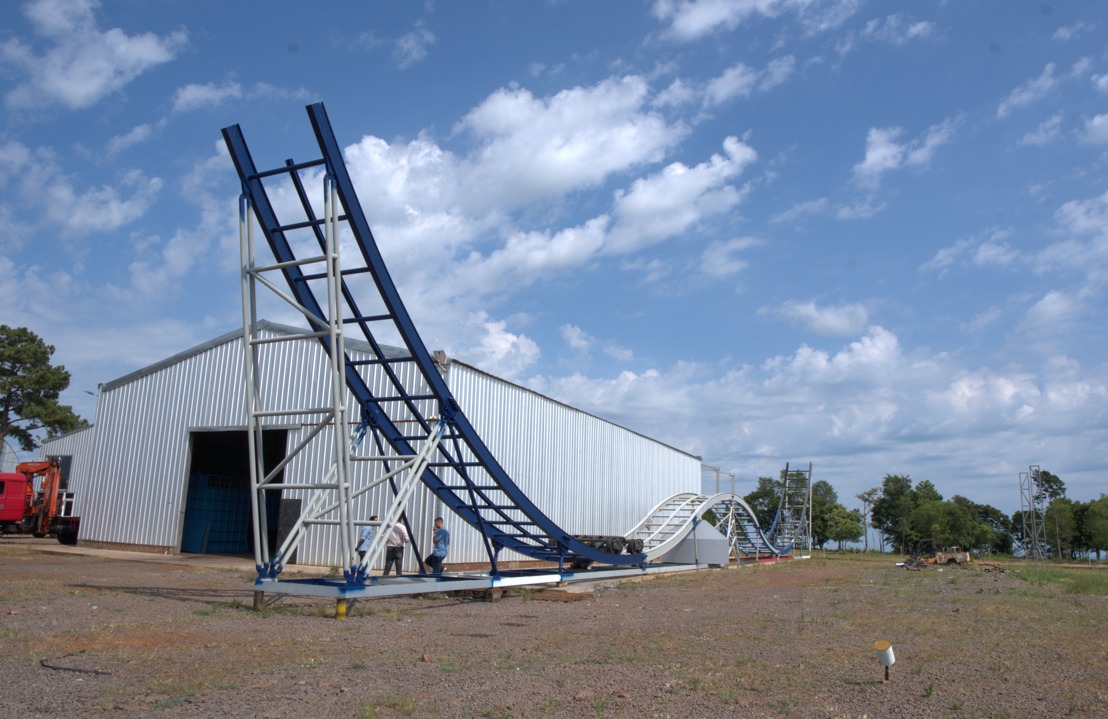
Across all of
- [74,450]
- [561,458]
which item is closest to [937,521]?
[561,458]

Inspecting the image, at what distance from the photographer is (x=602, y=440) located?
3030 cm

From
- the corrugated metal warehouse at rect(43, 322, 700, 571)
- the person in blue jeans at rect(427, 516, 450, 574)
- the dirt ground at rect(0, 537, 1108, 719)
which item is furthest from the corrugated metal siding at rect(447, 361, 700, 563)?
the dirt ground at rect(0, 537, 1108, 719)

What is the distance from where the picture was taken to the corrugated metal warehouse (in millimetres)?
22441

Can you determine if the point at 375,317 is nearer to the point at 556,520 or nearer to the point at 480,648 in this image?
the point at 480,648

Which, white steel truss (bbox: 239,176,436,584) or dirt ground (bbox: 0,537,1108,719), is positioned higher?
white steel truss (bbox: 239,176,436,584)

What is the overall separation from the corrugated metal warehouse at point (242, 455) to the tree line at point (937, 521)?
3290 centimetres

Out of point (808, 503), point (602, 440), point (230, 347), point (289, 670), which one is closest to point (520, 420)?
point (602, 440)

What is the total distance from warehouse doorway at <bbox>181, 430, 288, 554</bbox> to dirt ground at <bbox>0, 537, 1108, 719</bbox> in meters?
12.1

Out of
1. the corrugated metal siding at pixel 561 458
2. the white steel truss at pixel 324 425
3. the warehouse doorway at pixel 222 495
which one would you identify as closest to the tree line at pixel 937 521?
the corrugated metal siding at pixel 561 458

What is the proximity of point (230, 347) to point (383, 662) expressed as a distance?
63.6ft

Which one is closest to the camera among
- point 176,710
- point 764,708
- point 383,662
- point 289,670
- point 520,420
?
point 176,710

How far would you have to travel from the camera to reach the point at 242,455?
3103 centimetres

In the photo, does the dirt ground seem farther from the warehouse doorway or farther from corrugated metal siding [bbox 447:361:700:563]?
the warehouse doorway

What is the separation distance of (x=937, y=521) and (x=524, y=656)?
6358 cm
